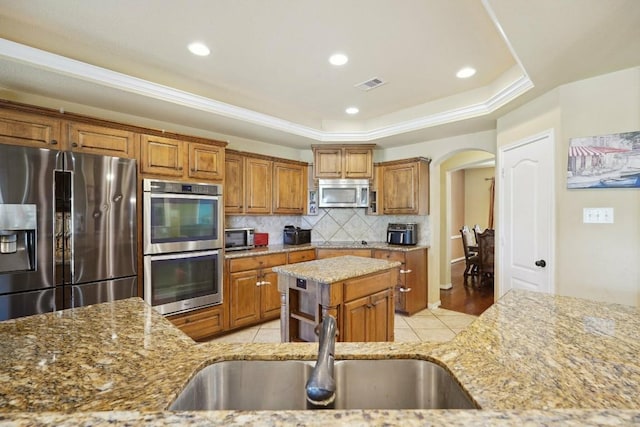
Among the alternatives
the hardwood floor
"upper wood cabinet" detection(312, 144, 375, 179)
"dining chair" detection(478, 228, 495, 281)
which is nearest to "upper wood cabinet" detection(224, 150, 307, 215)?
"upper wood cabinet" detection(312, 144, 375, 179)

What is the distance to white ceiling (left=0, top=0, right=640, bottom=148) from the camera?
1.82 meters

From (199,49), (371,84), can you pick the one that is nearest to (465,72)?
(371,84)

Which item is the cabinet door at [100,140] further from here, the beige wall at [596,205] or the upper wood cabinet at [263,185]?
the beige wall at [596,205]

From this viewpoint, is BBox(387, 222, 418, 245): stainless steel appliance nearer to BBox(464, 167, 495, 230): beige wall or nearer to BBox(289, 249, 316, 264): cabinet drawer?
BBox(289, 249, 316, 264): cabinet drawer

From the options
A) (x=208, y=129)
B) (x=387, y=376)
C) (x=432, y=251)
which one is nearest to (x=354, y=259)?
(x=387, y=376)

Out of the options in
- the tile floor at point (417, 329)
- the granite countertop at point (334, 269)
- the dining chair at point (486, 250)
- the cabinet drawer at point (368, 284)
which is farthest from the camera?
the dining chair at point (486, 250)

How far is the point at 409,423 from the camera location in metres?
0.53

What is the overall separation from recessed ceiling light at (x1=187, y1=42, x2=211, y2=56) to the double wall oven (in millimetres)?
1225

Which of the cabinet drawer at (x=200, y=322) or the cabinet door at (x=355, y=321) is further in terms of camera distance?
the cabinet drawer at (x=200, y=322)

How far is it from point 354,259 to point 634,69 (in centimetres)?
249

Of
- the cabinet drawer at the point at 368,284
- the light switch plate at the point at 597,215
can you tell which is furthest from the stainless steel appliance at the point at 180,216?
the light switch plate at the point at 597,215

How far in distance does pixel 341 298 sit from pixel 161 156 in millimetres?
2240

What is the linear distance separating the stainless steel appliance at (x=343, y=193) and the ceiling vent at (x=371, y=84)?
1.56m

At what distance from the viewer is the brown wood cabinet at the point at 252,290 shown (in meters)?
3.42
